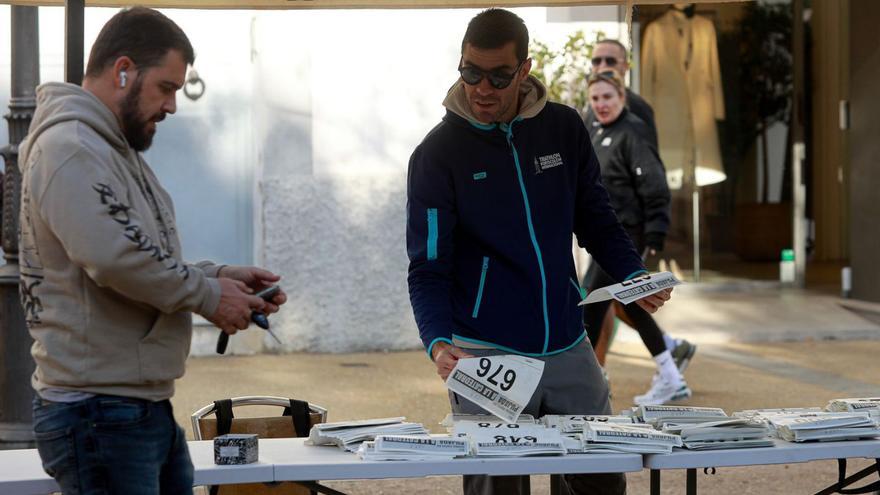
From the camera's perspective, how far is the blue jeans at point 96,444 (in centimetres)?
339

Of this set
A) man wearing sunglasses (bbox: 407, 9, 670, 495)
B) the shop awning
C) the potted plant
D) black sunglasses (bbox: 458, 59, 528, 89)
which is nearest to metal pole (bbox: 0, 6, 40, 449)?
the shop awning

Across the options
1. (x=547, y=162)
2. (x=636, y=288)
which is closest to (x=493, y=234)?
(x=547, y=162)

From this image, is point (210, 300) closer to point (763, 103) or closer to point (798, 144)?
point (798, 144)

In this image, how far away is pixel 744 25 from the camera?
16516mm

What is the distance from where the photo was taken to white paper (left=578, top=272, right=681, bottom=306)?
4.42m

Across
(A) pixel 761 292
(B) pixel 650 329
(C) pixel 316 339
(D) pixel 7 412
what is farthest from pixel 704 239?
(D) pixel 7 412

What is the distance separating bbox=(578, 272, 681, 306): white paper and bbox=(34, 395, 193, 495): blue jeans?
1.57 metres

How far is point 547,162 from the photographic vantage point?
478cm

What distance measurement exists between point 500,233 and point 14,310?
3.46 m

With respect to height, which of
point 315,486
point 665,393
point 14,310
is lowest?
point 665,393

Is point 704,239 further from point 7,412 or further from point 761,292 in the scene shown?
point 7,412

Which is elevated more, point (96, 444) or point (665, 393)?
point (96, 444)

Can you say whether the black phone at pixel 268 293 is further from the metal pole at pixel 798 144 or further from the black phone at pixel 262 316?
the metal pole at pixel 798 144

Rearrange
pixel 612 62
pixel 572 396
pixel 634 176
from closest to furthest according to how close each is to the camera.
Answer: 1. pixel 572 396
2. pixel 634 176
3. pixel 612 62
